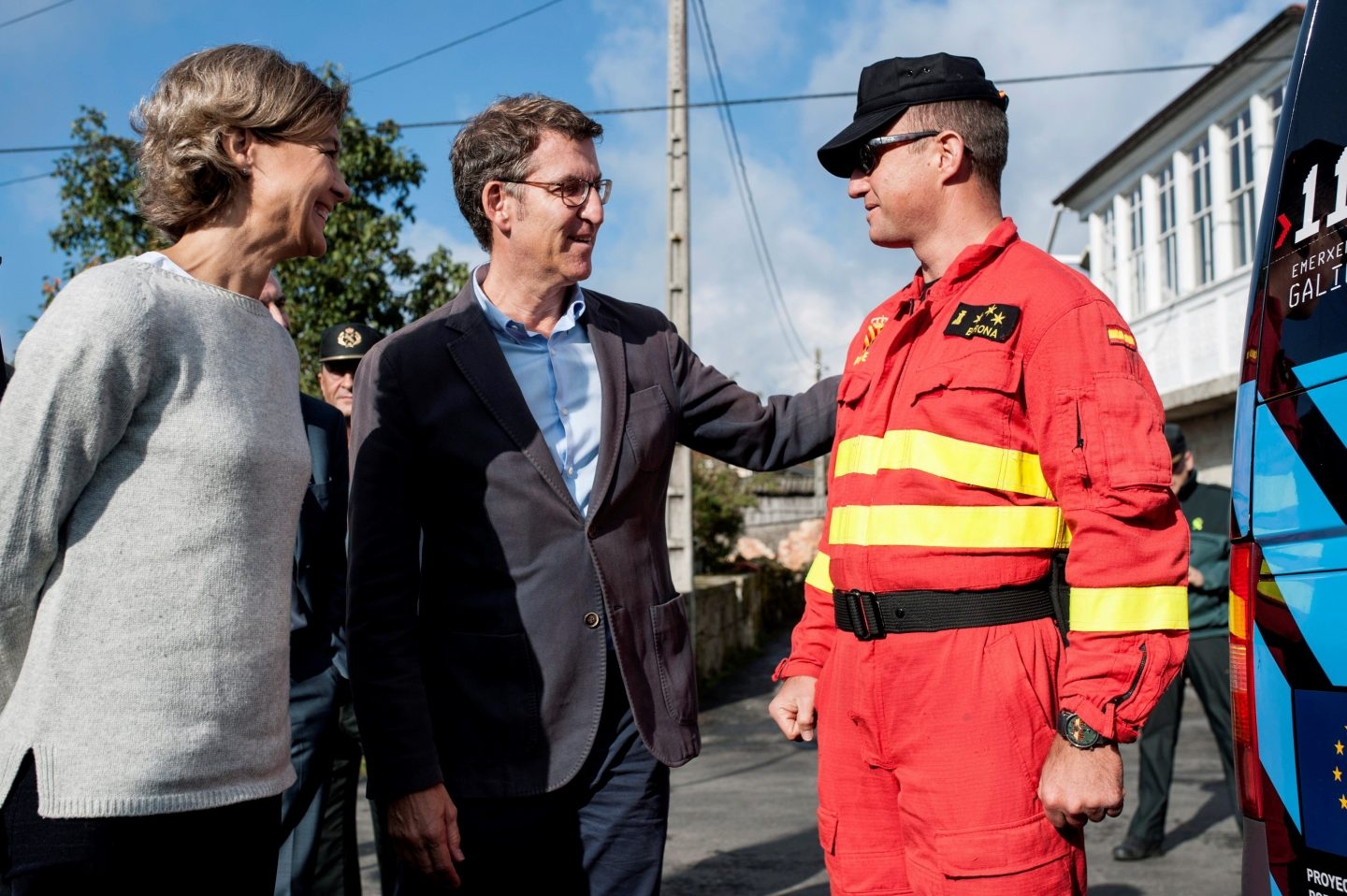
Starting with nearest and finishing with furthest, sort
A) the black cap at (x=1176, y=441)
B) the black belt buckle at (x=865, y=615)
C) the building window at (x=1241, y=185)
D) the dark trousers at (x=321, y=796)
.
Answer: the black belt buckle at (x=865, y=615) → the dark trousers at (x=321, y=796) → the black cap at (x=1176, y=441) → the building window at (x=1241, y=185)

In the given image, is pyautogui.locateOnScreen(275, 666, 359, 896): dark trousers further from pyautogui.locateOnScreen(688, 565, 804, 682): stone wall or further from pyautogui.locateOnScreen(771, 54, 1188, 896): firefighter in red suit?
pyautogui.locateOnScreen(688, 565, 804, 682): stone wall

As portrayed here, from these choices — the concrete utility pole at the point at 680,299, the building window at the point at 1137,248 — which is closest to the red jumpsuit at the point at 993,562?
the concrete utility pole at the point at 680,299

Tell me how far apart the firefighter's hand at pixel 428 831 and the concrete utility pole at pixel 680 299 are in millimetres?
9127

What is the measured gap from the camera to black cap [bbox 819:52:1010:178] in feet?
8.57

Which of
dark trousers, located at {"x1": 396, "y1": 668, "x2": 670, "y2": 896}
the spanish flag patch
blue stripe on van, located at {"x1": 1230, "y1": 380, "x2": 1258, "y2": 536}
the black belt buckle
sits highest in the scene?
the spanish flag patch

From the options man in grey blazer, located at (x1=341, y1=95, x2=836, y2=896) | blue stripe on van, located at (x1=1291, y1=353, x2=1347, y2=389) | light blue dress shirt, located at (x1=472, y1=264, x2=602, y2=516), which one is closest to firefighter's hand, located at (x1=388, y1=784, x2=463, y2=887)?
man in grey blazer, located at (x1=341, y1=95, x2=836, y2=896)

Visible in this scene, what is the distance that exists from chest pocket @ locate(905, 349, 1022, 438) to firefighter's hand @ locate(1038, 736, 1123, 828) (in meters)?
0.58

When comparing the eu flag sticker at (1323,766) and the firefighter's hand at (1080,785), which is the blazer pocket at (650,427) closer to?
the firefighter's hand at (1080,785)

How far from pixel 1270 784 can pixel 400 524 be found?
171 centimetres

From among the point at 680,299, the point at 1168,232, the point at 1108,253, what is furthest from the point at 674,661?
the point at 1108,253

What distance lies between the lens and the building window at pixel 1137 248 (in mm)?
18719

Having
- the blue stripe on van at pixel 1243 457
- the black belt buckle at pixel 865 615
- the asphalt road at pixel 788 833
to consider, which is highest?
the blue stripe on van at pixel 1243 457

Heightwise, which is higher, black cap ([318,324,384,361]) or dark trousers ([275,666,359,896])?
black cap ([318,324,384,361])

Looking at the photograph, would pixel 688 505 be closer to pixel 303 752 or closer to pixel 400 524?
pixel 303 752
